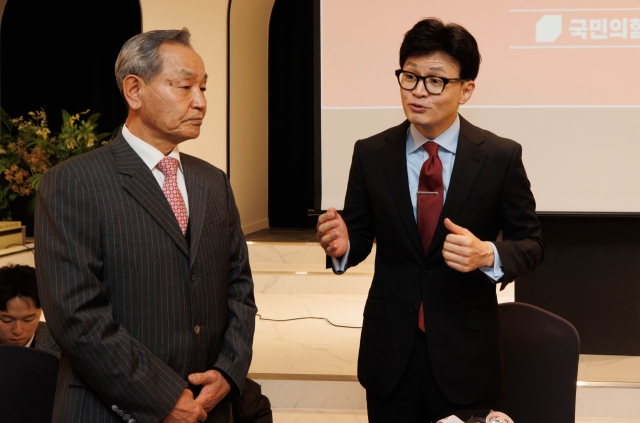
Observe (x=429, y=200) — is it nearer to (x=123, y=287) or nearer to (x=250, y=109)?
(x=123, y=287)

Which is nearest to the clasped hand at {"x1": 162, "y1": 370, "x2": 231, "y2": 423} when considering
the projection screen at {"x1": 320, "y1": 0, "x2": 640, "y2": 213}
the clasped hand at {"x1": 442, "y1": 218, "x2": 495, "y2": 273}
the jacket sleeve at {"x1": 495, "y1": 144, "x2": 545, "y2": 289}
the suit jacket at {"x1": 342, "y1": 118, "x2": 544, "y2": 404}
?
the suit jacket at {"x1": 342, "y1": 118, "x2": 544, "y2": 404}

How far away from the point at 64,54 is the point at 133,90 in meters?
5.47

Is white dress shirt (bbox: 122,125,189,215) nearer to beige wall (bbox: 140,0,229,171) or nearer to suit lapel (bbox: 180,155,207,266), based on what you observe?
suit lapel (bbox: 180,155,207,266)

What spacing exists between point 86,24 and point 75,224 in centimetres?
560

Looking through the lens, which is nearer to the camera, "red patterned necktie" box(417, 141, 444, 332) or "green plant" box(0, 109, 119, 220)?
"red patterned necktie" box(417, 141, 444, 332)

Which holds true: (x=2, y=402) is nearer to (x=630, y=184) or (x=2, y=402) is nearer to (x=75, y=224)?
(x=75, y=224)

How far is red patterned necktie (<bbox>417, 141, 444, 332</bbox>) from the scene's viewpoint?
1898 millimetres

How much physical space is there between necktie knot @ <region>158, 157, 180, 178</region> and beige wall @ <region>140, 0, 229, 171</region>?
3210 millimetres

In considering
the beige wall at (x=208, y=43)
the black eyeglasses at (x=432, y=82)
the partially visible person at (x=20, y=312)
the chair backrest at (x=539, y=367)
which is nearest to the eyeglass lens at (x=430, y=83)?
the black eyeglasses at (x=432, y=82)

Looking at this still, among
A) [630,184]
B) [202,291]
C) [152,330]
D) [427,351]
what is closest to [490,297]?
[427,351]

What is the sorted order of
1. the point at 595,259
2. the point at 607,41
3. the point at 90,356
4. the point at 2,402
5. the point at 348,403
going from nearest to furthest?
the point at 90,356 → the point at 2,402 → the point at 348,403 → the point at 607,41 → the point at 595,259

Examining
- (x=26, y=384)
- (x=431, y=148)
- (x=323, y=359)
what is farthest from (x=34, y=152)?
(x=431, y=148)

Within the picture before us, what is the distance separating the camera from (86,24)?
6652 millimetres

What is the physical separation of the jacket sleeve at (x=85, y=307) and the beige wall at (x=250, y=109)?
3826 mm
